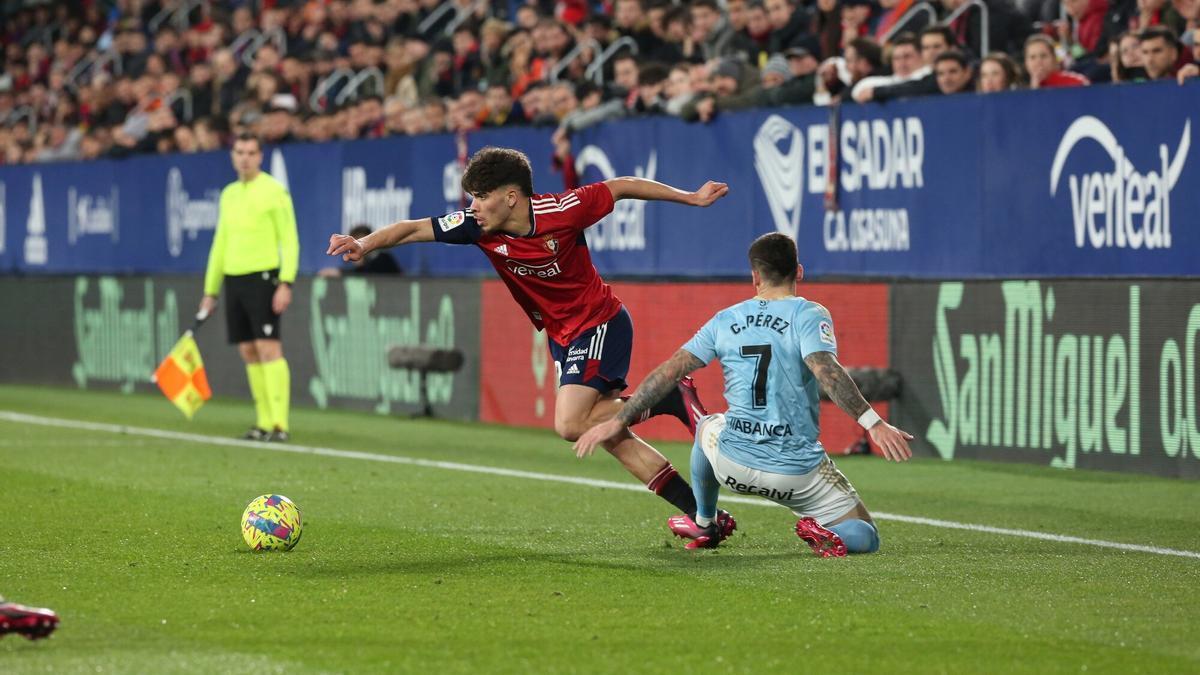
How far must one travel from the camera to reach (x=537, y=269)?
947 centimetres

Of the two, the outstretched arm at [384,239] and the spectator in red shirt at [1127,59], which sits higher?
the spectator in red shirt at [1127,59]

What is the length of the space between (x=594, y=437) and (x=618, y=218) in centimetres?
994

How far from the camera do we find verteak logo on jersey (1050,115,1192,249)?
1303cm

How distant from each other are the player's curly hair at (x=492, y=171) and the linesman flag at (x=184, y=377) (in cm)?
786

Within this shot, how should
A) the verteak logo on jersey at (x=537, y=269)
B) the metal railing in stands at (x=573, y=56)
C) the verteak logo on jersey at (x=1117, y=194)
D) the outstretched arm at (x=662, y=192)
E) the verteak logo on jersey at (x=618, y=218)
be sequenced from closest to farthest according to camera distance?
the outstretched arm at (x=662, y=192)
the verteak logo on jersey at (x=537, y=269)
the verteak logo on jersey at (x=1117, y=194)
the verteak logo on jersey at (x=618, y=218)
the metal railing in stands at (x=573, y=56)

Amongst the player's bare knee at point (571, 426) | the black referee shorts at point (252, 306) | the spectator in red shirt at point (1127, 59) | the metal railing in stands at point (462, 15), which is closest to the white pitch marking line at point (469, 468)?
the black referee shorts at point (252, 306)

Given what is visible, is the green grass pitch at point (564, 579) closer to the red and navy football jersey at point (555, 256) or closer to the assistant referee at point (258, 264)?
the red and navy football jersey at point (555, 256)

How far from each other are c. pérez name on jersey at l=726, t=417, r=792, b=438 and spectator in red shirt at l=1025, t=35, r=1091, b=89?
6298 mm

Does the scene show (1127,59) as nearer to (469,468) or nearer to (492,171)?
(469,468)

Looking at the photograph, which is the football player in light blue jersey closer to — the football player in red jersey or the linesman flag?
the football player in red jersey

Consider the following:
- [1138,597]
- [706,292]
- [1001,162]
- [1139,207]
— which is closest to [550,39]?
[706,292]

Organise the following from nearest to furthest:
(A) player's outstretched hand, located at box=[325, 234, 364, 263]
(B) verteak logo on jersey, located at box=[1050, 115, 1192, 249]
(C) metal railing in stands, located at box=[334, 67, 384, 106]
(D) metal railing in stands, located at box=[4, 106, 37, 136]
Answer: (A) player's outstretched hand, located at box=[325, 234, 364, 263]
(B) verteak logo on jersey, located at box=[1050, 115, 1192, 249]
(C) metal railing in stands, located at box=[334, 67, 384, 106]
(D) metal railing in stands, located at box=[4, 106, 37, 136]

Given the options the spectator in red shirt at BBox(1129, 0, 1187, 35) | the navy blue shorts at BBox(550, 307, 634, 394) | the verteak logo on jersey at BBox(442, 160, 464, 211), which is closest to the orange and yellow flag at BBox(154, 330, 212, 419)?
the verteak logo on jersey at BBox(442, 160, 464, 211)

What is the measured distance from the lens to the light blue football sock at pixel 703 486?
29.7 ft
